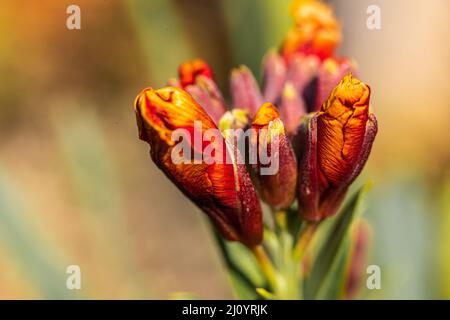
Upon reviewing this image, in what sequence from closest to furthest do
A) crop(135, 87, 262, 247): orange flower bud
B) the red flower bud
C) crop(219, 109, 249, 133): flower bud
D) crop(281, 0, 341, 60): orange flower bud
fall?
1. crop(135, 87, 262, 247): orange flower bud
2. crop(219, 109, 249, 133): flower bud
3. crop(281, 0, 341, 60): orange flower bud
4. the red flower bud

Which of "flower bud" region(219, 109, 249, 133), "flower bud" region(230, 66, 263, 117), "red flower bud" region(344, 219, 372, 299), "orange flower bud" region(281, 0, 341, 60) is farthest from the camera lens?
"red flower bud" region(344, 219, 372, 299)

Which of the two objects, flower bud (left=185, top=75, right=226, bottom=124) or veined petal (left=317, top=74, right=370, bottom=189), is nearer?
veined petal (left=317, top=74, right=370, bottom=189)

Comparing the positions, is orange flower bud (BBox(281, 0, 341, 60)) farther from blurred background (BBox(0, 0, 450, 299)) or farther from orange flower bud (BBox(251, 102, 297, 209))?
blurred background (BBox(0, 0, 450, 299))

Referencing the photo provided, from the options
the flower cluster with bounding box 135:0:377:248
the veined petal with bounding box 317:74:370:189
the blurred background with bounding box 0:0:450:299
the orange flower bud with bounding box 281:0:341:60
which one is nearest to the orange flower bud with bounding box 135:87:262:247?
the flower cluster with bounding box 135:0:377:248

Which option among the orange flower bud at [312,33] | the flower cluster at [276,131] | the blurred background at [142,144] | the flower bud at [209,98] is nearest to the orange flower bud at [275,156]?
the flower cluster at [276,131]

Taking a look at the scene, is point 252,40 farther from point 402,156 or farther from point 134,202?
point 134,202
